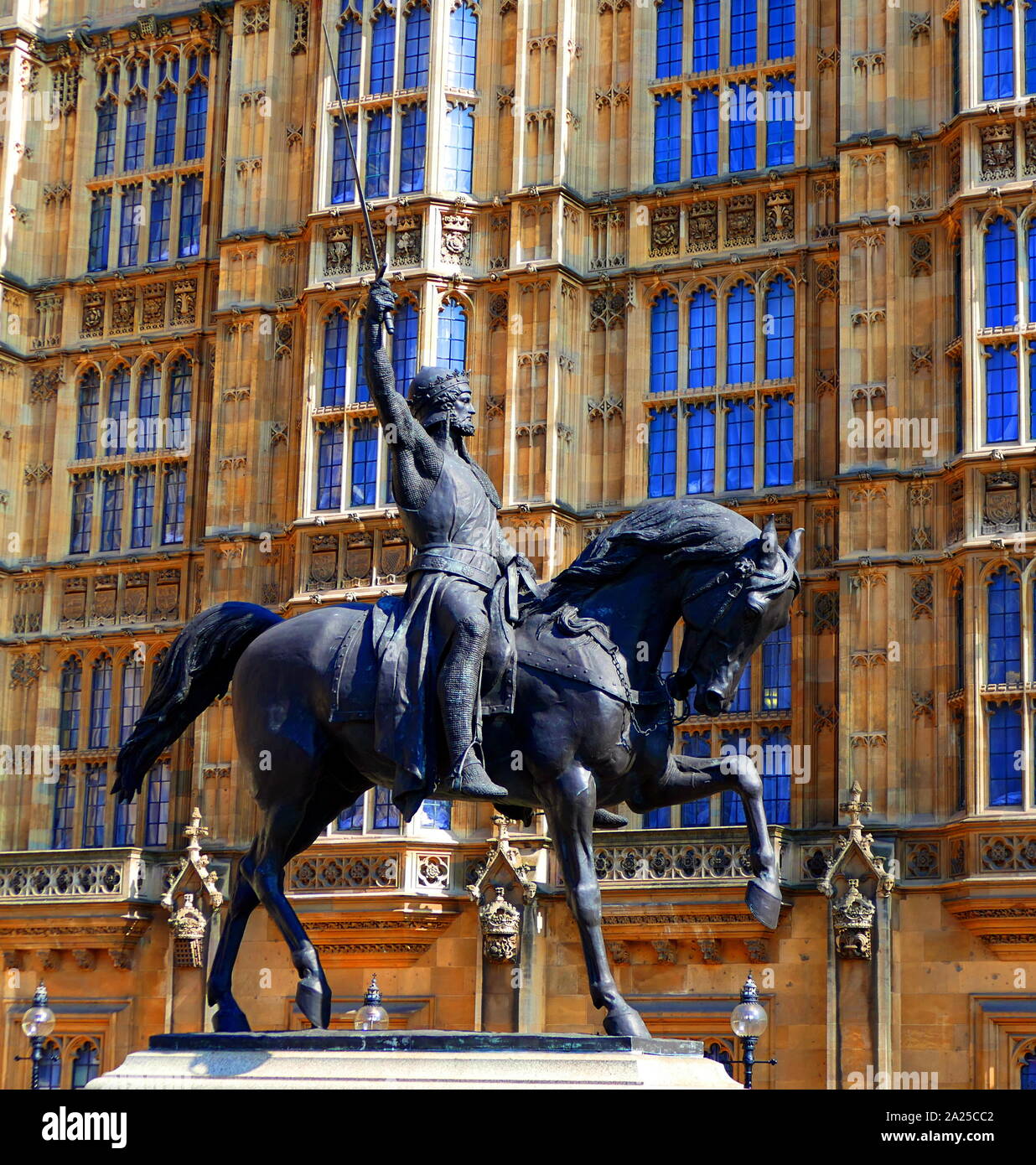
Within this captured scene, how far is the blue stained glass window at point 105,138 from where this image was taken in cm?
3253

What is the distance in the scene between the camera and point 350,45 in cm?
2969


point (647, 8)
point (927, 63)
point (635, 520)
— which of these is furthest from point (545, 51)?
point (635, 520)

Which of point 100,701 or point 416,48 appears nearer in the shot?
point 416,48

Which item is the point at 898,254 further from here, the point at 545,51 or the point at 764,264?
the point at 545,51

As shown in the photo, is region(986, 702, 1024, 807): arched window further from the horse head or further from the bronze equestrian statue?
the horse head

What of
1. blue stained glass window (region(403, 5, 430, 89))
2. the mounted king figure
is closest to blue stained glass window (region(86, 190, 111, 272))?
blue stained glass window (region(403, 5, 430, 89))

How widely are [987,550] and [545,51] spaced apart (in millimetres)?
10231

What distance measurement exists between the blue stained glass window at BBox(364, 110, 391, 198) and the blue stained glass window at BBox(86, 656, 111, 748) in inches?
332

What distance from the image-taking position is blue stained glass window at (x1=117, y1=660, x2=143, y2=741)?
2984 centimetres

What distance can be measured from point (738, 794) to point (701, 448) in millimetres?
17190

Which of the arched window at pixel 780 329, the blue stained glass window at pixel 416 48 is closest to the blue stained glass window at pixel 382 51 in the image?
the blue stained glass window at pixel 416 48

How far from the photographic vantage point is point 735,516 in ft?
32.9

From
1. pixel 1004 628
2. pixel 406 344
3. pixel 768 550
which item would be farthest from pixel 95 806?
pixel 768 550

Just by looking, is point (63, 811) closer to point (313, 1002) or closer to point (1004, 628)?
→ point (1004, 628)
